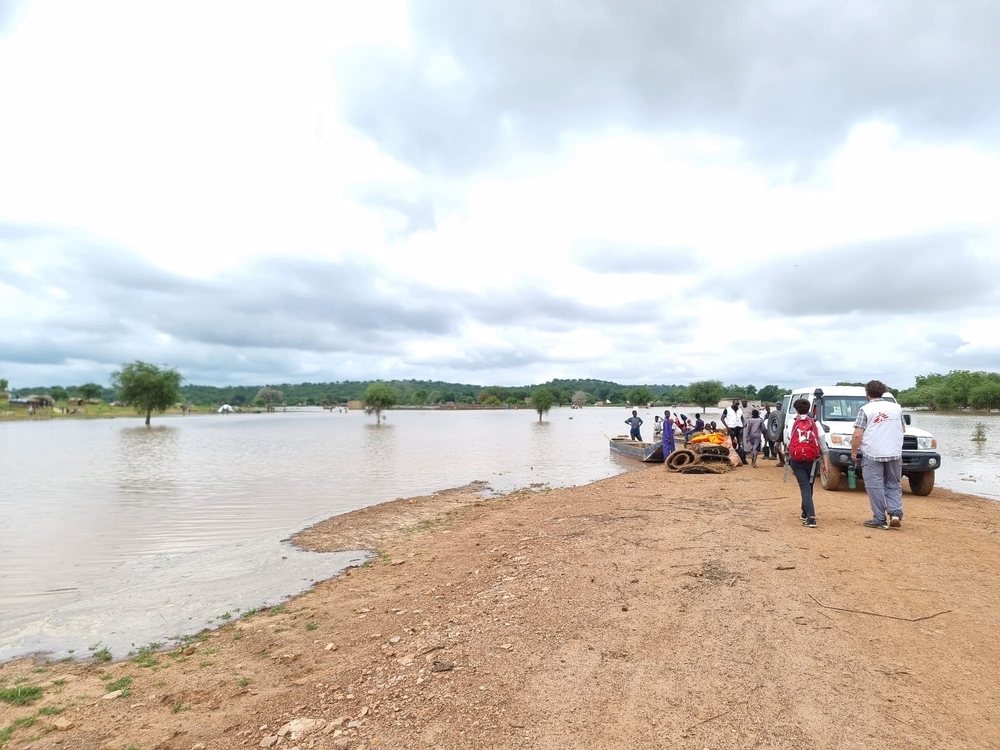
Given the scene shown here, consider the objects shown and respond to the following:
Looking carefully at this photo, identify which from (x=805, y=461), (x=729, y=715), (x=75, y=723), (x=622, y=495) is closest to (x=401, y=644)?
(x=75, y=723)

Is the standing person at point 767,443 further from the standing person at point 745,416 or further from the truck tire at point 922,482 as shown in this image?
the truck tire at point 922,482

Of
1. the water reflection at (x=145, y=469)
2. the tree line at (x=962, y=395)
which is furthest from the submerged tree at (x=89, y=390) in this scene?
the tree line at (x=962, y=395)

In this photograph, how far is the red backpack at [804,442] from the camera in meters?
8.34

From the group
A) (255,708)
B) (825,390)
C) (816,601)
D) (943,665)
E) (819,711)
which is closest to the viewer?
(819,711)

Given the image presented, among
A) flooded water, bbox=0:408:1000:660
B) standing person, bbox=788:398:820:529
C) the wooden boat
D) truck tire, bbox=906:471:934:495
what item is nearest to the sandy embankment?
standing person, bbox=788:398:820:529

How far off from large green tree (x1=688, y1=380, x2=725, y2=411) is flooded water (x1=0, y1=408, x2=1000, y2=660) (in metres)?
91.0

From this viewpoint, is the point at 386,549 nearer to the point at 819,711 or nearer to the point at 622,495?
the point at 622,495

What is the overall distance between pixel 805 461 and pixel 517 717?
6.52 metres

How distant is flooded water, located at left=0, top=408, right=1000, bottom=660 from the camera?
791cm

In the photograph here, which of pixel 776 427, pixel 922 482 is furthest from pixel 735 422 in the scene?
pixel 922 482

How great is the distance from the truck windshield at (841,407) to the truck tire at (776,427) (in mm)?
2536

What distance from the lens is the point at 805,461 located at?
328 inches

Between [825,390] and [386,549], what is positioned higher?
[825,390]

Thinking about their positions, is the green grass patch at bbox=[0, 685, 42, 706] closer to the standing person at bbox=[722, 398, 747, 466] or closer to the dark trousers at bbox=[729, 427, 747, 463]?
the dark trousers at bbox=[729, 427, 747, 463]
